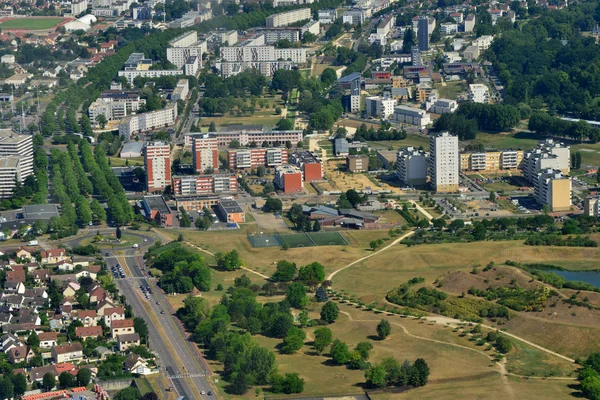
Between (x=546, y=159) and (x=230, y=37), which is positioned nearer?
(x=546, y=159)

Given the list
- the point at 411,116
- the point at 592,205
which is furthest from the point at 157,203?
the point at 411,116

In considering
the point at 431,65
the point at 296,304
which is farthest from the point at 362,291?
the point at 431,65

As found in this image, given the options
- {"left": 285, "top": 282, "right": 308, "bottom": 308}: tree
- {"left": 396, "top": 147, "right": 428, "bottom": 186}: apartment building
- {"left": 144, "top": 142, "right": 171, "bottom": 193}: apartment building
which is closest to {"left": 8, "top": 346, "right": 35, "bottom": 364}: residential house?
{"left": 285, "top": 282, "right": 308, "bottom": 308}: tree

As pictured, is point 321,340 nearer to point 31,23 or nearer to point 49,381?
point 49,381

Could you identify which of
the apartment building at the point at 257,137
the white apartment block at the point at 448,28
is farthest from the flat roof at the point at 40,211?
the white apartment block at the point at 448,28

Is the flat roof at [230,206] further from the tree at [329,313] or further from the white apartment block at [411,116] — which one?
the white apartment block at [411,116]
